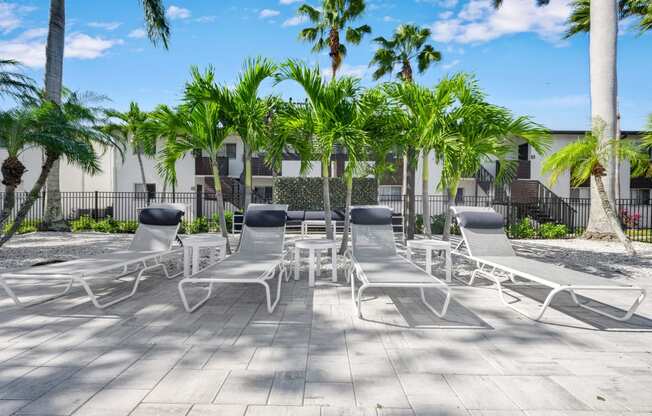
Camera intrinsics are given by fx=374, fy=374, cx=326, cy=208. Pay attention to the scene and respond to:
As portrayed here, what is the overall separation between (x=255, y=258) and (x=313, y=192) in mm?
12394

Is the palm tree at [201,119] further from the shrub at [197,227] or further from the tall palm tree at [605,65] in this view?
the tall palm tree at [605,65]

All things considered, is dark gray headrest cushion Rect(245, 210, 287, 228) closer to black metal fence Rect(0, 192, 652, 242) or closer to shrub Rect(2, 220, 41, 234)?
black metal fence Rect(0, 192, 652, 242)

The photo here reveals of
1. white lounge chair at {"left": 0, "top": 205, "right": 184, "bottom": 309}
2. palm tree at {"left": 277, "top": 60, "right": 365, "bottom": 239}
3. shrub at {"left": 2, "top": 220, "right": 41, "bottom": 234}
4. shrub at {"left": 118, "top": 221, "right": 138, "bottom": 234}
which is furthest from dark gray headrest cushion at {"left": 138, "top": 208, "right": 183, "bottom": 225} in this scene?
shrub at {"left": 2, "top": 220, "right": 41, "bottom": 234}

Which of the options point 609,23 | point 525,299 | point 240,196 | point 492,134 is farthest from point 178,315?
point 240,196

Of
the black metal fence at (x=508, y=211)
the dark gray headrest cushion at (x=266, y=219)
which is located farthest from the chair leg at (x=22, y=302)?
the black metal fence at (x=508, y=211)

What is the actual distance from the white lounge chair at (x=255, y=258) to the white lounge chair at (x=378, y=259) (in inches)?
42.9

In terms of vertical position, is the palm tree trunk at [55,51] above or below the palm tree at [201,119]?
above

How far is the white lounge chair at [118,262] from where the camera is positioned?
4.25 metres

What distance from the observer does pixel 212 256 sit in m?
6.62

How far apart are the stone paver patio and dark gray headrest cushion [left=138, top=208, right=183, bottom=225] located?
198cm

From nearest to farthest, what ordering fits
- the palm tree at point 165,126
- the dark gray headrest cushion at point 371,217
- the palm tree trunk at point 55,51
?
the dark gray headrest cushion at point 371,217, the palm tree at point 165,126, the palm tree trunk at point 55,51

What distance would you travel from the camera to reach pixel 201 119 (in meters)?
7.29

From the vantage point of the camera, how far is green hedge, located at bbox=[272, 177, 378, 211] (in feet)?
58.1

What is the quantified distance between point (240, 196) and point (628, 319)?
1693 cm
